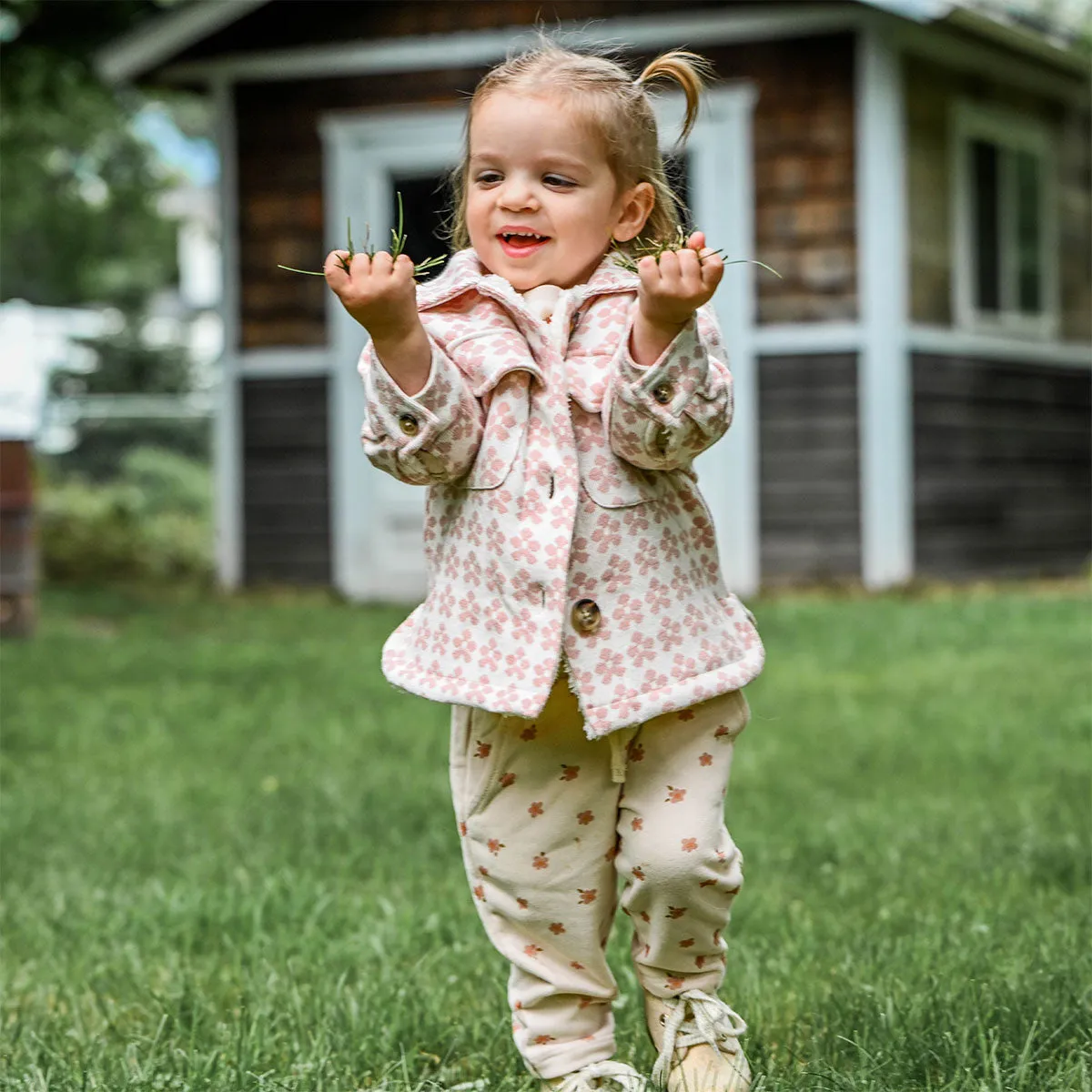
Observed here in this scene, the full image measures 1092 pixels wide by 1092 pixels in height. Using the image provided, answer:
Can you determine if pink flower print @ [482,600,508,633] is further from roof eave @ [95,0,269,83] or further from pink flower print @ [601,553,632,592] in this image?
roof eave @ [95,0,269,83]

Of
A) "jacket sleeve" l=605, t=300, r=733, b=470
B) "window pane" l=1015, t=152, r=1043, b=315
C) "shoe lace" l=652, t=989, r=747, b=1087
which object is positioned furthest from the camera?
"window pane" l=1015, t=152, r=1043, b=315

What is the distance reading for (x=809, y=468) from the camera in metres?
11.0

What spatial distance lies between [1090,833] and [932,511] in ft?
23.2

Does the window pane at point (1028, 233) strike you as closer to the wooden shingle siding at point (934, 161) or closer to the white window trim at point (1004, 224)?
the white window trim at point (1004, 224)

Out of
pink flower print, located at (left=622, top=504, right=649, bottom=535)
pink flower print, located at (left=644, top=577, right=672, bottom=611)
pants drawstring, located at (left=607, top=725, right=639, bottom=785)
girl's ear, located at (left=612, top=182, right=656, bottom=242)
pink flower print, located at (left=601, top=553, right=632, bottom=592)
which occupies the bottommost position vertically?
pants drawstring, located at (left=607, top=725, right=639, bottom=785)

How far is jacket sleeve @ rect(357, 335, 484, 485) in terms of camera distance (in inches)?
89.8

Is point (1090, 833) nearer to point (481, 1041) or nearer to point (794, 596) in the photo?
point (481, 1041)

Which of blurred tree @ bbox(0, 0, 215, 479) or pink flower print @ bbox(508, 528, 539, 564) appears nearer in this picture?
pink flower print @ bbox(508, 528, 539, 564)

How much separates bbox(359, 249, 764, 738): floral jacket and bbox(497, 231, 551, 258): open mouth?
5 cm

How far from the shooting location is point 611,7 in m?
11.4

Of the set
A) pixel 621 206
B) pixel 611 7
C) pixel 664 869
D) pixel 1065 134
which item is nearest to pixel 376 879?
pixel 664 869

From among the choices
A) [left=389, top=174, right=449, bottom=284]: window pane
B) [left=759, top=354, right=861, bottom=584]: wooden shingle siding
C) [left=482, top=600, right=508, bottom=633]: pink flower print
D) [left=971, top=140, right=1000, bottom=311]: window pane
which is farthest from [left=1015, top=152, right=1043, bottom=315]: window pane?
[left=482, top=600, right=508, bottom=633]: pink flower print

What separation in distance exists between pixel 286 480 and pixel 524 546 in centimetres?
977

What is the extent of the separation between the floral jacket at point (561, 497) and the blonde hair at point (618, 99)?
5.5 inches
